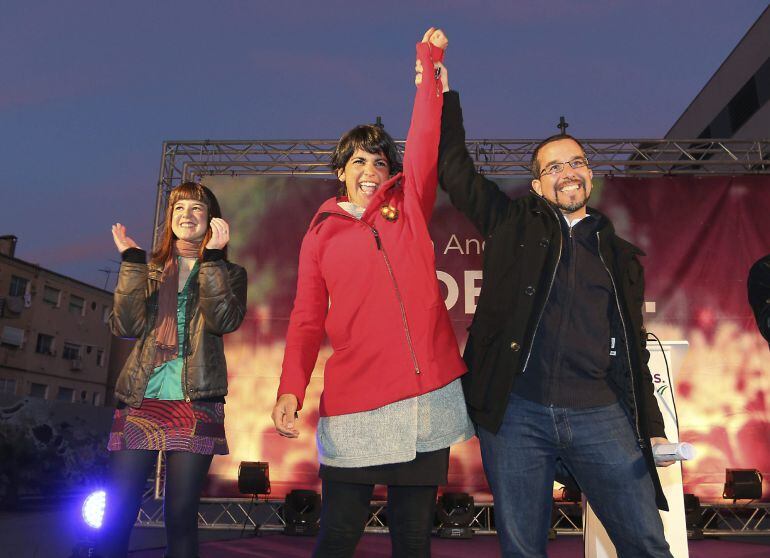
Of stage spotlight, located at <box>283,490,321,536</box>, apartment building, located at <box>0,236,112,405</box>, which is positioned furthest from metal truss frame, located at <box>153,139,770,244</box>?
apartment building, located at <box>0,236,112,405</box>

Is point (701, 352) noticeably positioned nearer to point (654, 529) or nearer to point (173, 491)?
point (654, 529)

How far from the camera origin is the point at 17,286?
89.8 feet

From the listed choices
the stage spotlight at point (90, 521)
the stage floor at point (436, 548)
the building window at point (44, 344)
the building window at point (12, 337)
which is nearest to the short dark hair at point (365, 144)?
the stage spotlight at point (90, 521)

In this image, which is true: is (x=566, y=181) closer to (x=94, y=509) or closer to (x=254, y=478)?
(x=94, y=509)

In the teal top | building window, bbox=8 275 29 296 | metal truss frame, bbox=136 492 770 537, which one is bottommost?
metal truss frame, bbox=136 492 770 537

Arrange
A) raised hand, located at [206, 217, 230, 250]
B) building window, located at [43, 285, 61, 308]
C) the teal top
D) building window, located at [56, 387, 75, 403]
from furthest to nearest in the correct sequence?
building window, located at [56, 387, 75, 403]
building window, located at [43, 285, 61, 308]
raised hand, located at [206, 217, 230, 250]
the teal top

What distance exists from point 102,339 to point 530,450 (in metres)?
35.7

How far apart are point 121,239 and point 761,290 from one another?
2.54 meters

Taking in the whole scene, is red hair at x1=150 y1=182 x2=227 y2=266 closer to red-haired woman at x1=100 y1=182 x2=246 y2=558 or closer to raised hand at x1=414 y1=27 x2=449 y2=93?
red-haired woman at x1=100 y1=182 x2=246 y2=558

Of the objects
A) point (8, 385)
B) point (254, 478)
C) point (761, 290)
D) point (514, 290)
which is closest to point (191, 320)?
point (514, 290)

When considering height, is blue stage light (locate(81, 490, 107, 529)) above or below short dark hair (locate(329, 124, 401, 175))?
below

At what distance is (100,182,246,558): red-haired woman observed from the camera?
214cm

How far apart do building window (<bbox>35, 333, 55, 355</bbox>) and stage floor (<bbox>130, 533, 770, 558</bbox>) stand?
27.1 meters

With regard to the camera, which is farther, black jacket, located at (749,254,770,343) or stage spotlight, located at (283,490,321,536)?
stage spotlight, located at (283,490,321,536)
